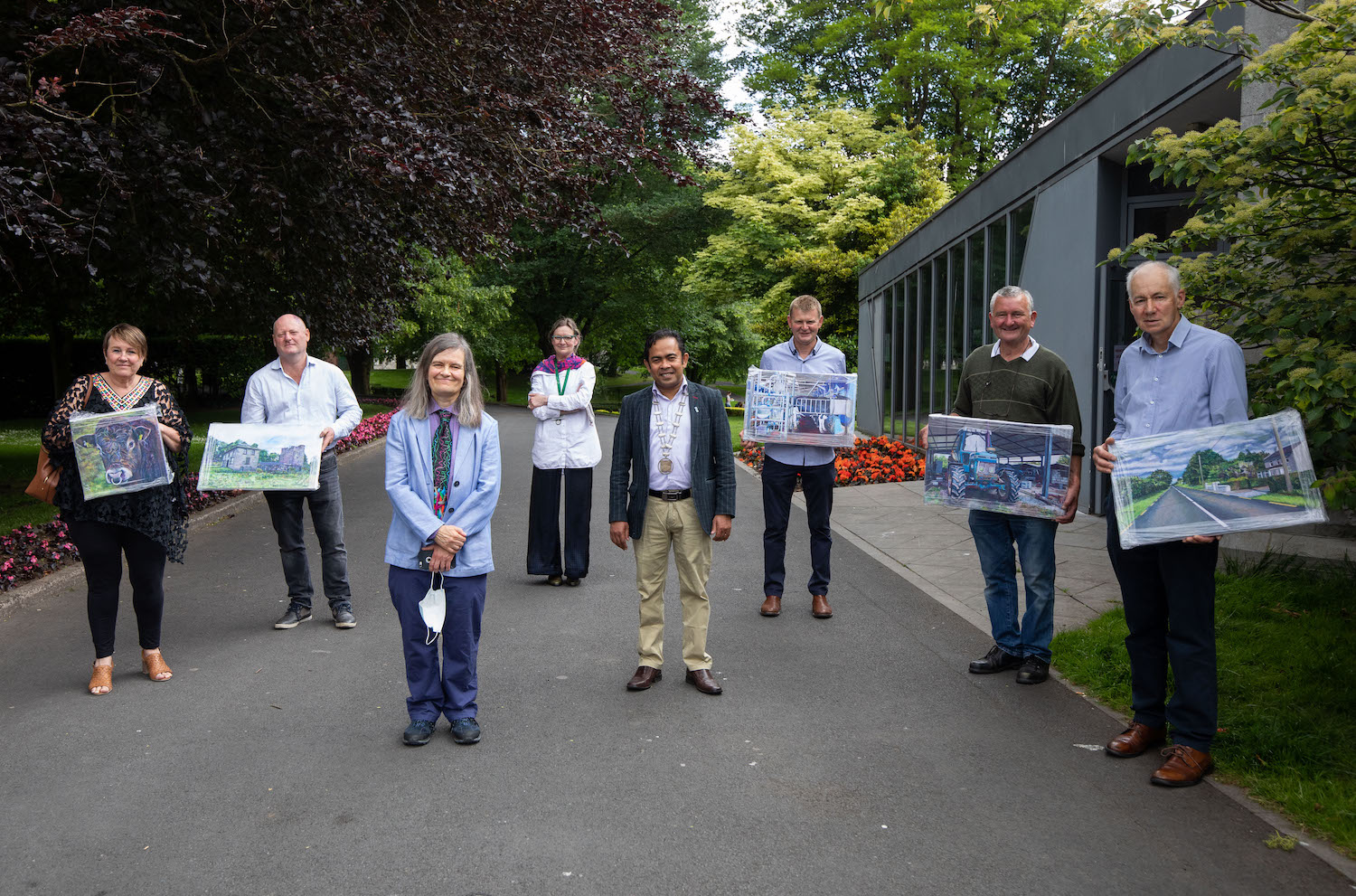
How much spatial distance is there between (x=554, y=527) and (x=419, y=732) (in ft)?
11.5

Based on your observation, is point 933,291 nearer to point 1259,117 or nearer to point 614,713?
point 1259,117

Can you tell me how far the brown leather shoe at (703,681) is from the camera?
536 centimetres

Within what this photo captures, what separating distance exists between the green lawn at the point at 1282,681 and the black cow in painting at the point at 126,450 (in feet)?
16.6

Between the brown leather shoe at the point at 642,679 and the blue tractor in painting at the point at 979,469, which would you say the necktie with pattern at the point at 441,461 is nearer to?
the brown leather shoe at the point at 642,679

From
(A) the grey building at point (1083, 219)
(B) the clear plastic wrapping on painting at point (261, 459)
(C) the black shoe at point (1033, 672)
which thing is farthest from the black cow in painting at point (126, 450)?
(A) the grey building at point (1083, 219)

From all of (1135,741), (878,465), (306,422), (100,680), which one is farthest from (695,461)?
(878,465)

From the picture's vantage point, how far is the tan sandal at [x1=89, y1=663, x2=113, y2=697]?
5406 millimetres

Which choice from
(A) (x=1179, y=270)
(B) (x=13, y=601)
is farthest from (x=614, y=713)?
(B) (x=13, y=601)

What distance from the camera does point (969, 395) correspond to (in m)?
5.85

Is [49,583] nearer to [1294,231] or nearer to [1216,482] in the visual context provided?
[1216,482]

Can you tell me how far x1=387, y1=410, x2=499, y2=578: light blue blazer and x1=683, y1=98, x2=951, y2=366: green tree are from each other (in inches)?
1020

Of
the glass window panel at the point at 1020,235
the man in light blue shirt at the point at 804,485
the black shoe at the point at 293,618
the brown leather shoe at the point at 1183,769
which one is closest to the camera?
the brown leather shoe at the point at 1183,769

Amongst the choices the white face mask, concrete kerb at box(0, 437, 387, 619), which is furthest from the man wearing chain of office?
concrete kerb at box(0, 437, 387, 619)

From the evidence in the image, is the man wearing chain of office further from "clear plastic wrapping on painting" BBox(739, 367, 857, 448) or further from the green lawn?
the green lawn
